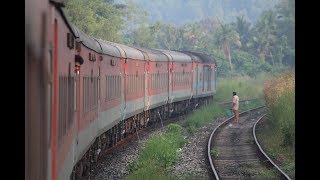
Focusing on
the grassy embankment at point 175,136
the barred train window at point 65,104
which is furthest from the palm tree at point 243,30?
the barred train window at point 65,104

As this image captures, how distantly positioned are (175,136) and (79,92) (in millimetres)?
8381

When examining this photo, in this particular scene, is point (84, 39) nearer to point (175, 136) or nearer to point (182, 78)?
point (175, 136)

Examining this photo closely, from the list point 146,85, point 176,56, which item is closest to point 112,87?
point 146,85

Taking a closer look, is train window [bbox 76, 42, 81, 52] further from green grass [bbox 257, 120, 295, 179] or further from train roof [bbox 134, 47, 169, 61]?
train roof [bbox 134, 47, 169, 61]

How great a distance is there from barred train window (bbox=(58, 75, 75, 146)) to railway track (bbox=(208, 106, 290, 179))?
5057 millimetres

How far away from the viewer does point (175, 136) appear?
17.1m

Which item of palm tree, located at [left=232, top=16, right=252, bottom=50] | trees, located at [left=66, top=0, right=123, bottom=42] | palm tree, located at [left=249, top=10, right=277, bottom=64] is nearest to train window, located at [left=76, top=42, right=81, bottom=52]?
trees, located at [left=66, top=0, right=123, bottom=42]

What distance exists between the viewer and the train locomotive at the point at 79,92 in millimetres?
4980

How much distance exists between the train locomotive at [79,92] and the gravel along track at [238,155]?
2559mm

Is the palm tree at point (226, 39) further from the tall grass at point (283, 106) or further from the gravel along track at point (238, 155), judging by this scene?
the tall grass at point (283, 106)
